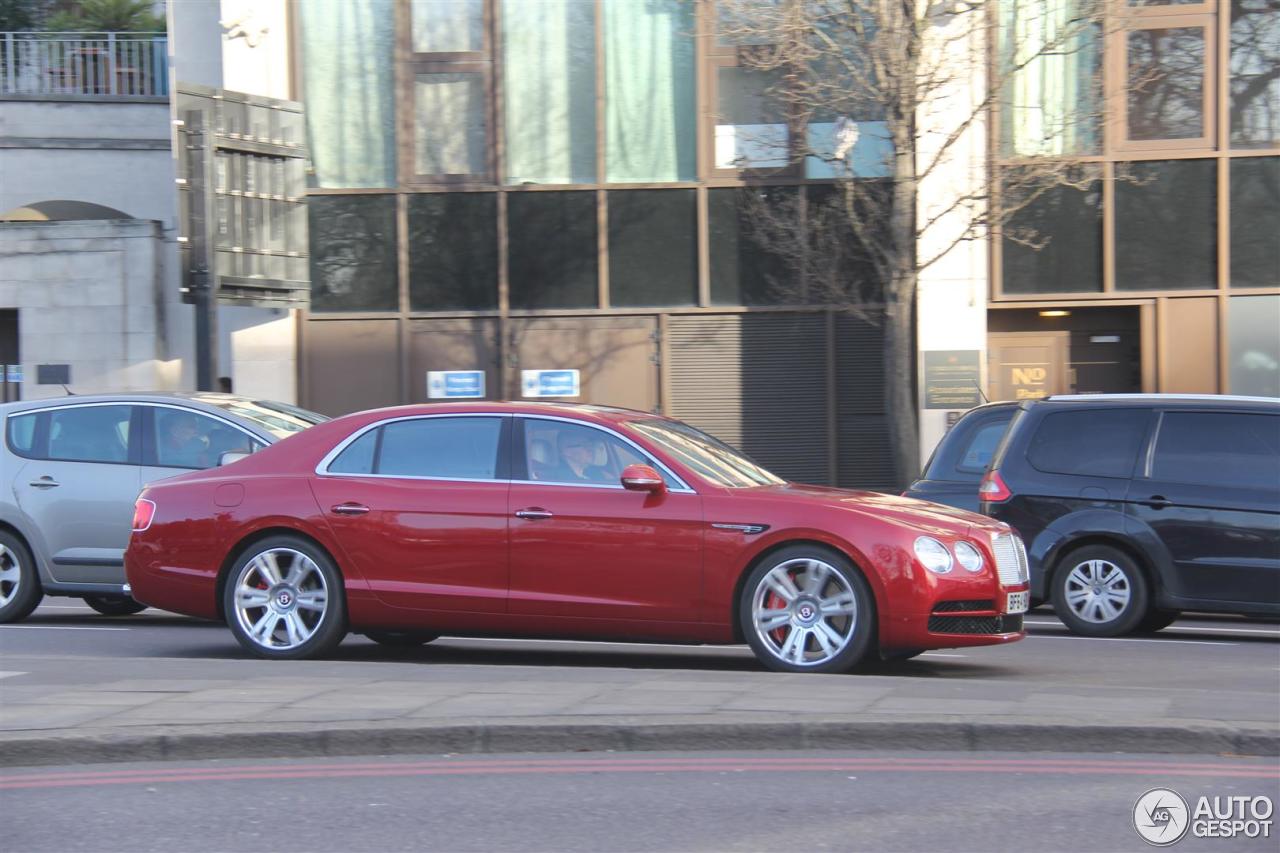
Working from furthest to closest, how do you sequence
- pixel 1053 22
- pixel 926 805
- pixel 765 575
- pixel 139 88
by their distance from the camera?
pixel 139 88
pixel 1053 22
pixel 765 575
pixel 926 805

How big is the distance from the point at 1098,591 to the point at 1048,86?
9.52m

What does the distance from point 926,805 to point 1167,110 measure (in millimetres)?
15106

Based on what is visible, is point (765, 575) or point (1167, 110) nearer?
point (765, 575)

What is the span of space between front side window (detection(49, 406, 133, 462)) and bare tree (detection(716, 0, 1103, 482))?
27.9 feet

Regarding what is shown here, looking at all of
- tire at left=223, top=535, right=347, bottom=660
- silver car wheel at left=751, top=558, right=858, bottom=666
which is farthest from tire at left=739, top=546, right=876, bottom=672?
tire at left=223, top=535, right=347, bottom=660

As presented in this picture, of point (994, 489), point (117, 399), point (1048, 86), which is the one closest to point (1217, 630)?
point (994, 489)

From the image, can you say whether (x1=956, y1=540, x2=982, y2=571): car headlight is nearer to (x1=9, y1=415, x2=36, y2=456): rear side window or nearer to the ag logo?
the ag logo

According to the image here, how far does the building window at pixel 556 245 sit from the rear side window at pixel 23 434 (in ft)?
28.2

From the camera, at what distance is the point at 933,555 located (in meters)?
8.16

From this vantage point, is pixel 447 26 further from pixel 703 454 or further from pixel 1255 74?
pixel 703 454

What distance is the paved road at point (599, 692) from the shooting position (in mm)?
6492

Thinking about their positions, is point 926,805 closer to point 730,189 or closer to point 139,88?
point 730,189

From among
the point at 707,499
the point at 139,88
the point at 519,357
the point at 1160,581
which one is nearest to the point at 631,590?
the point at 707,499

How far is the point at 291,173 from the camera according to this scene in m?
19.2
